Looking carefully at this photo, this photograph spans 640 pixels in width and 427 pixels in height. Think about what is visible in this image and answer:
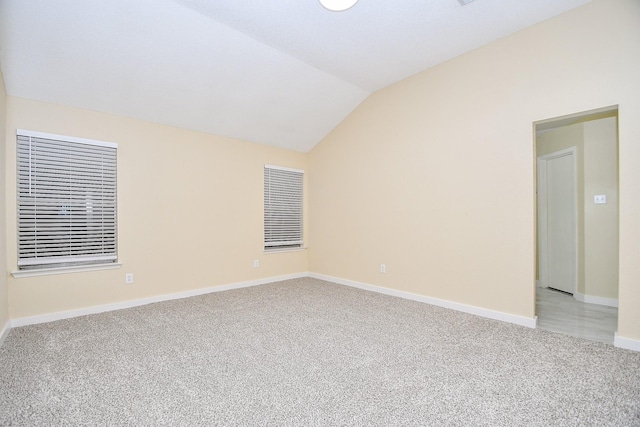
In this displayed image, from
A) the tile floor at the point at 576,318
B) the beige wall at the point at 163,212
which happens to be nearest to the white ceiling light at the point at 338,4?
the beige wall at the point at 163,212

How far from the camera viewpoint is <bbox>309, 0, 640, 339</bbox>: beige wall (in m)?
2.46

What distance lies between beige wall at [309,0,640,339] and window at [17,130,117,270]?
3.20 m

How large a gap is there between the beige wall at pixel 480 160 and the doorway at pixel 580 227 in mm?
408

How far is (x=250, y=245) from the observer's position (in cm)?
479

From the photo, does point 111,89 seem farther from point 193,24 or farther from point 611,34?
point 611,34

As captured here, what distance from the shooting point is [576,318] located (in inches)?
127

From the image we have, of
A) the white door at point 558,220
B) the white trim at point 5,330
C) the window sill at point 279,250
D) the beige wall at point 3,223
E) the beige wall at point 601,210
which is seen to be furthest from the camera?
the window sill at point 279,250

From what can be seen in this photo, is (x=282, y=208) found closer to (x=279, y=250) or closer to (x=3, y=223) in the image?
(x=279, y=250)

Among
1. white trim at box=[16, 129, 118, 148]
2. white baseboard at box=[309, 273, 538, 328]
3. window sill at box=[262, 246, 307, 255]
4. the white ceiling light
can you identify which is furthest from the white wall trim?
white trim at box=[16, 129, 118, 148]

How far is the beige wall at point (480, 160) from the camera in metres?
2.46

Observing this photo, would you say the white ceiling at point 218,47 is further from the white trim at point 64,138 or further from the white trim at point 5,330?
the white trim at point 5,330

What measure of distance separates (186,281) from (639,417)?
4.36 metres

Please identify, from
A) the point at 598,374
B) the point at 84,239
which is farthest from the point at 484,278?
the point at 84,239

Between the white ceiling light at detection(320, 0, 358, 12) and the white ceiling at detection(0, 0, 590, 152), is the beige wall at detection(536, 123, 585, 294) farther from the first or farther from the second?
the white ceiling light at detection(320, 0, 358, 12)
